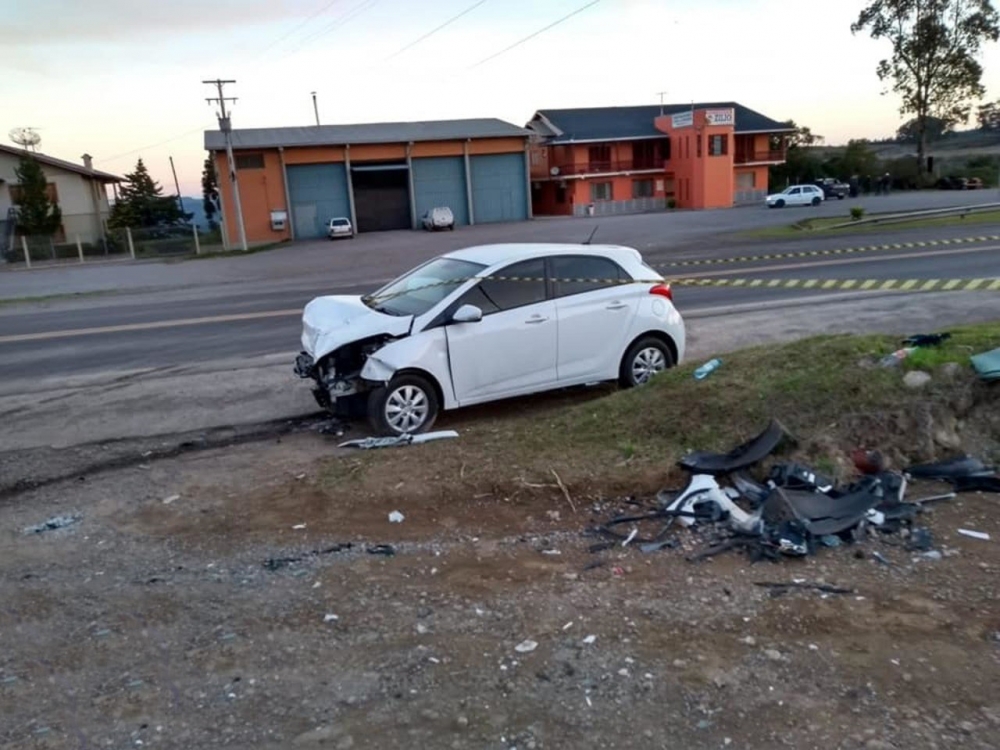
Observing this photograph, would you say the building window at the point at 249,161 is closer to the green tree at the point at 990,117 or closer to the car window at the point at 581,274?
the car window at the point at 581,274

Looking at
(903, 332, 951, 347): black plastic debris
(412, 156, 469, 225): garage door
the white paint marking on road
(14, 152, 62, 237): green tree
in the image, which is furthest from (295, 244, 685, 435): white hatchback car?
(14, 152, 62, 237): green tree

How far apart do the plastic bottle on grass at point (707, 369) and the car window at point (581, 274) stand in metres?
1.56

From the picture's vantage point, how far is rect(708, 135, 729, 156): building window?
6775cm

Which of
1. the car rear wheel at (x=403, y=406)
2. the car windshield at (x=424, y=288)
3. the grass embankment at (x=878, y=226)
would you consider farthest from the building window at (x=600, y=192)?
the car rear wheel at (x=403, y=406)

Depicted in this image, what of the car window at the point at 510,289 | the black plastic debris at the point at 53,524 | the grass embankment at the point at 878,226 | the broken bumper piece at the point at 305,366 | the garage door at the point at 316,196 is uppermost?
the garage door at the point at 316,196

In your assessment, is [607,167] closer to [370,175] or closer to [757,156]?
[757,156]

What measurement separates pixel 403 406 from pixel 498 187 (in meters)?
56.6

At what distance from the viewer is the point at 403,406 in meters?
7.95

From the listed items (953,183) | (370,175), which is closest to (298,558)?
(370,175)

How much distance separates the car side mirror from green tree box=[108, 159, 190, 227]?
71.3 meters

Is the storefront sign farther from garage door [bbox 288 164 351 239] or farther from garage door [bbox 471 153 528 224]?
garage door [bbox 288 164 351 239]

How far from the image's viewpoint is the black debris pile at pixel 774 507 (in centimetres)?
514

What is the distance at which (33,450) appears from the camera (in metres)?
8.25

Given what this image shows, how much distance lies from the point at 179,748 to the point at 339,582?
1.54m
